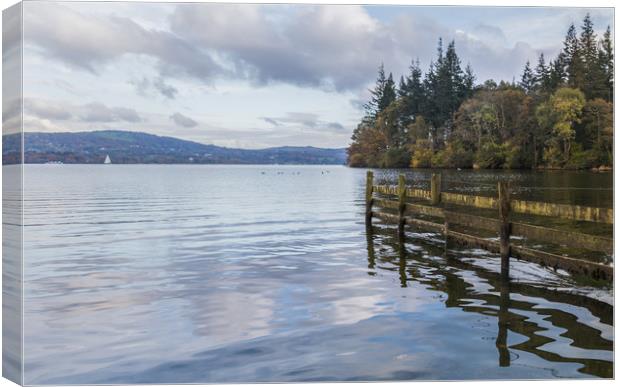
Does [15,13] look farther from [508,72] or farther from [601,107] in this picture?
[508,72]

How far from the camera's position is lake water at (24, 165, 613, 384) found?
6711mm

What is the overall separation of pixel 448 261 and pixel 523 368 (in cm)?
666

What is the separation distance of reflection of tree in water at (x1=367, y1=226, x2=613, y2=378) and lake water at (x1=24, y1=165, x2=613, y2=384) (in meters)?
0.03

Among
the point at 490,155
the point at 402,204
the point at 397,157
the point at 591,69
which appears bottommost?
the point at 402,204

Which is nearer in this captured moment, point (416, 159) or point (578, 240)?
point (578, 240)

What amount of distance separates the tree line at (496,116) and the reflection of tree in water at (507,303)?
37825 millimetres

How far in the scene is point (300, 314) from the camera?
889 cm

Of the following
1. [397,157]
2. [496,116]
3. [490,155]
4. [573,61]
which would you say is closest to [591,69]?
[573,61]

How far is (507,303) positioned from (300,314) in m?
2.97

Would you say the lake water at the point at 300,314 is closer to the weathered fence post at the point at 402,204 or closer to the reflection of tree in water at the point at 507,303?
the reflection of tree in water at the point at 507,303

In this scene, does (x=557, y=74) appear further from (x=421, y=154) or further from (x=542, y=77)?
(x=421, y=154)

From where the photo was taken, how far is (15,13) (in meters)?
6.47

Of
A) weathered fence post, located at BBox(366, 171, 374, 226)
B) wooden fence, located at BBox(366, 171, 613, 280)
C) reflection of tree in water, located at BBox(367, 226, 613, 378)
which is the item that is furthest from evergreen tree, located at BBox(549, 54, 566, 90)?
reflection of tree in water, located at BBox(367, 226, 613, 378)

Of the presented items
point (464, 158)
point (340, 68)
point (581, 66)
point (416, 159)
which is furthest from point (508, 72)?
point (340, 68)
